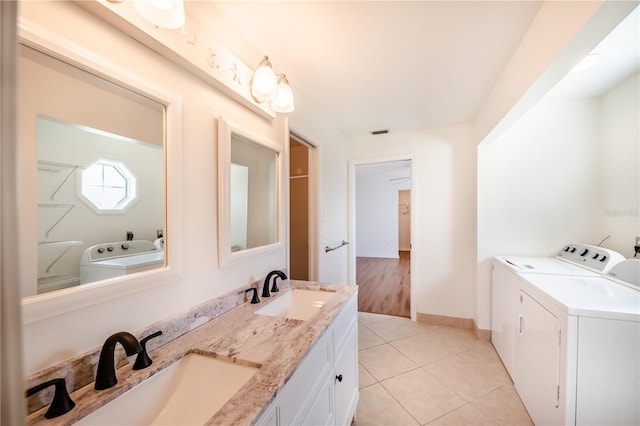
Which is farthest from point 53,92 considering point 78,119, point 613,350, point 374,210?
point 374,210

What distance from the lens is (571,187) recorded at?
7.23 ft

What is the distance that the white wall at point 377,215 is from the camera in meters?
6.95

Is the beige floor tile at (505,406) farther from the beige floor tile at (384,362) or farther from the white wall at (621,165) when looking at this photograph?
the white wall at (621,165)

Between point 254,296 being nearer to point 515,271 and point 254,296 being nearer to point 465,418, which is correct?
point 465,418

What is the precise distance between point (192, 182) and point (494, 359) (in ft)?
9.08

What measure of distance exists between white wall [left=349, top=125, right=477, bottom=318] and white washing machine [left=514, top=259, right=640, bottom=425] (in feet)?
4.38

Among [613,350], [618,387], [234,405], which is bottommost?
[618,387]

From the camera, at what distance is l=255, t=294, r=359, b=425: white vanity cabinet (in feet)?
2.44

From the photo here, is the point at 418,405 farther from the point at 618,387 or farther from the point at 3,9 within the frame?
the point at 3,9

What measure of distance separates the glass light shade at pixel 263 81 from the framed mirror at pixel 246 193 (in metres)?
0.21

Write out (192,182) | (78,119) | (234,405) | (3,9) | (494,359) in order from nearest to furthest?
(3,9) → (234,405) → (78,119) → (192,182) → (494,359)

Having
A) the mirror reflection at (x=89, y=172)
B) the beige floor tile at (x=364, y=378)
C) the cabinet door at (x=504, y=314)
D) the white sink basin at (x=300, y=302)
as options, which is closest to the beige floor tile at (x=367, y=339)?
the beige floor tile at (x=364, y=378)

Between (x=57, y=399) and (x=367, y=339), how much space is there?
240 centimetres

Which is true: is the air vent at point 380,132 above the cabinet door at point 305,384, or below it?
above
